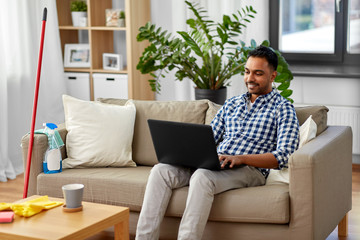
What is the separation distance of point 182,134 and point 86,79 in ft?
8.25

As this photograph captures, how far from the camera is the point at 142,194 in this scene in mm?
3086

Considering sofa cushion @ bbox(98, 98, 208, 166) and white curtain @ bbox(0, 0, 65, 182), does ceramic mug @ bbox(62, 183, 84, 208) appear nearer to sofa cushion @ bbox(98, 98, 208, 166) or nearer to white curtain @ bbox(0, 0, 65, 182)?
sofa cushion @ bbox(98, 98, 208, 166)

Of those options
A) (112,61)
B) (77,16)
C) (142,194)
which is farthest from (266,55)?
(77,16)

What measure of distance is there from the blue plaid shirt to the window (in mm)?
2040

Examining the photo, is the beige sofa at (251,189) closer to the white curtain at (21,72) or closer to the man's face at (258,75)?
the man's face at (258,75)

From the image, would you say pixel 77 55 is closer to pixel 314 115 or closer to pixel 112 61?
pixel 112 61

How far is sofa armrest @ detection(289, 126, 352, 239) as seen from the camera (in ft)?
9.04

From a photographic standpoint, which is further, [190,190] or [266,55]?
[266,55]

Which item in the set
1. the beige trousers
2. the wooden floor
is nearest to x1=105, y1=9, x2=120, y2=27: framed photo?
the wooden floor

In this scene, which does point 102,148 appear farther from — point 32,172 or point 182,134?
point 182,134

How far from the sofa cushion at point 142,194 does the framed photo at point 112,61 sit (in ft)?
6.10

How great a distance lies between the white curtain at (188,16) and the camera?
15.9ft

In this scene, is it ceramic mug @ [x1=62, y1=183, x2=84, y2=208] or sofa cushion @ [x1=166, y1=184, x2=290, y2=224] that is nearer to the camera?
ceramic mug @ [x1=62, y1=183, x2=84, y2=208]

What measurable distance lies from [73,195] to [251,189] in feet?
2.70
